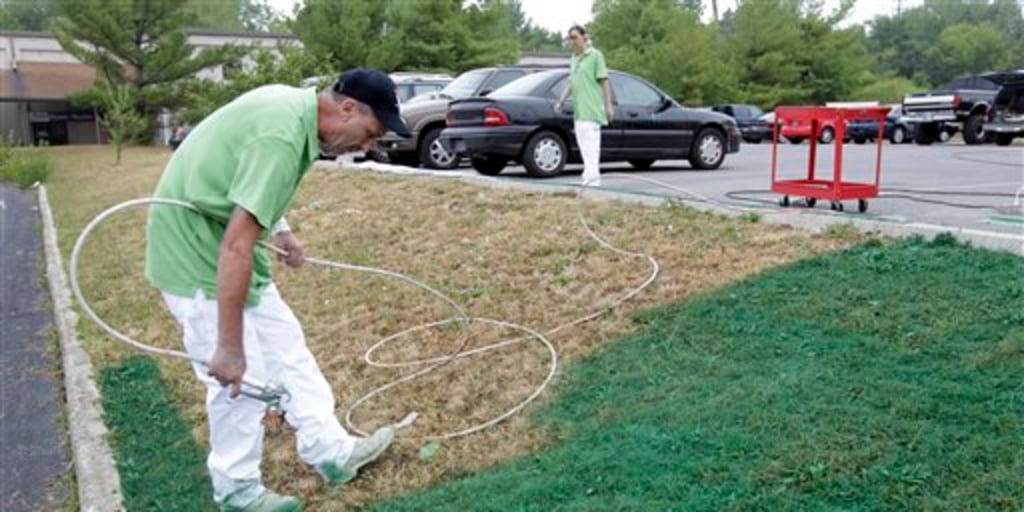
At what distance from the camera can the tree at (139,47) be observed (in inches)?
1430

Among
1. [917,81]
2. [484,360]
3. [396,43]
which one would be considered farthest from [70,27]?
[917,81]

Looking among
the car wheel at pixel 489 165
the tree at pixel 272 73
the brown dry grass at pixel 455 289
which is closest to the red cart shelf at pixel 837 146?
the brown dry grass at pixel 455 289

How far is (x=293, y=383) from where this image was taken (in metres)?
3.76

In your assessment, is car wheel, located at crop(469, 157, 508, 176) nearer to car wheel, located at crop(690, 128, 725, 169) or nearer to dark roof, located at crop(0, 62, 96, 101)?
car wheel, located at crop(690, 128, 725, 169)

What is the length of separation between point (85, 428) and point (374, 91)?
3069 millimetres

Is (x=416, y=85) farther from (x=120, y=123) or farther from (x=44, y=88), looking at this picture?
(x=44, y=88)

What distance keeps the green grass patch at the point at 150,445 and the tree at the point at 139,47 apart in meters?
32.4

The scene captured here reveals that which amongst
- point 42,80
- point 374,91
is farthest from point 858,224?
point 42,80

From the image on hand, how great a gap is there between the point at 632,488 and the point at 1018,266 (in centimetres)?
268

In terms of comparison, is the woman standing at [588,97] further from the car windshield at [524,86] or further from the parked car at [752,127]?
the parked car at [752,127]

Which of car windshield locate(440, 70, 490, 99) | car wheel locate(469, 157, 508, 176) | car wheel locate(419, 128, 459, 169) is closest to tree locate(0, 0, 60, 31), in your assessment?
car windshield locate(440, 70, 490, 99)

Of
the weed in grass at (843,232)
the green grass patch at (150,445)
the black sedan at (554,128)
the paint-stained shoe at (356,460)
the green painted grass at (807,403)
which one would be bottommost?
the green grass patch at (150,445)

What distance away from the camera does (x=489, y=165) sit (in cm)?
1201

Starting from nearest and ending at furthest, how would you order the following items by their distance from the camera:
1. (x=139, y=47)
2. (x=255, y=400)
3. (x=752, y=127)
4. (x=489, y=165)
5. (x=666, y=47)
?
(x=255, y=400), (x=489, y=165), (x=752, y=127), (x=139, y=47), (x=666, y=47)
